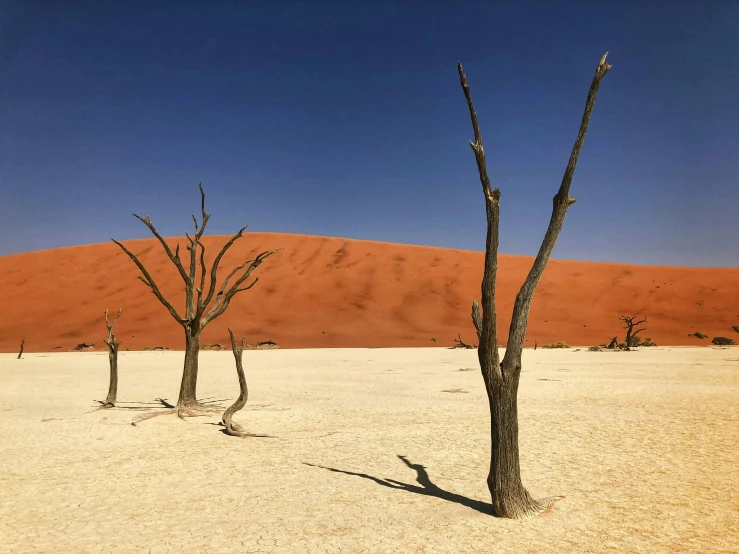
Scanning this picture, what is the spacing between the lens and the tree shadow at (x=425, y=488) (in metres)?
5.53

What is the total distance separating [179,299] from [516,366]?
50.5 m

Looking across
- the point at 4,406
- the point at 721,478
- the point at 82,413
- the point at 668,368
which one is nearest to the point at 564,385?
the point at 668,368

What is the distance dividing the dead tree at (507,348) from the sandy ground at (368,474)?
0.32 meters

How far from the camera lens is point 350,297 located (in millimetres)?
51750

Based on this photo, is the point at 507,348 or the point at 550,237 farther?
the point at 550,237

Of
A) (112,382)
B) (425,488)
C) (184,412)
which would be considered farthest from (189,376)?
(425,488)

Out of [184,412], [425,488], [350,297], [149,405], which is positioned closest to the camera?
[425,488]

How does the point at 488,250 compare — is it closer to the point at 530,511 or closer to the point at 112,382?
the point at 530,511

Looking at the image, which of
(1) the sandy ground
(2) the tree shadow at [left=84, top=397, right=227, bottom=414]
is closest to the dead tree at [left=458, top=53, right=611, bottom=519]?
(1) the sandy ground

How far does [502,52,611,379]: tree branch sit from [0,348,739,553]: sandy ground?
1695 millimetres

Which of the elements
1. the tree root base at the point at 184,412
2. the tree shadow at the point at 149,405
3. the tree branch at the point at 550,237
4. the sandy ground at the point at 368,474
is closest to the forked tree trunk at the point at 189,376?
the tree root base at the point at 184,412

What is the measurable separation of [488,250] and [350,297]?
4680cm

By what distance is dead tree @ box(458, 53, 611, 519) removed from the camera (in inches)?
198

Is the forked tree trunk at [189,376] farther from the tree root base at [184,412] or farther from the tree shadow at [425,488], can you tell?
the tree shadow at [425,488]
